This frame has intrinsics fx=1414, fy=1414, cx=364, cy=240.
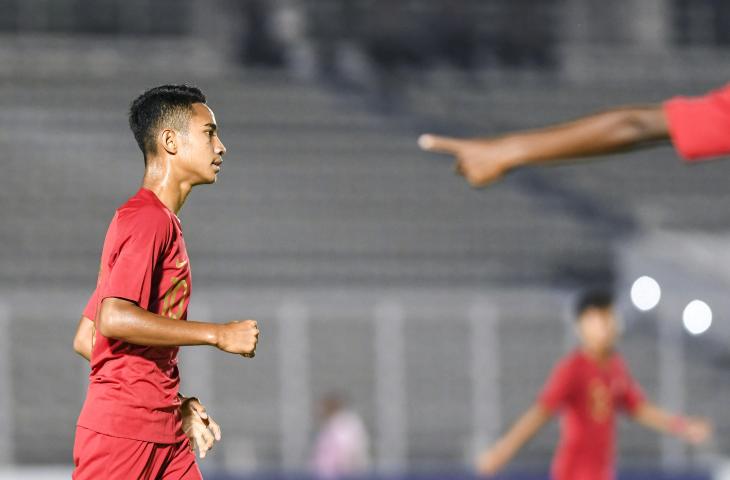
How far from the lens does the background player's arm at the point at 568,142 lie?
2.52m

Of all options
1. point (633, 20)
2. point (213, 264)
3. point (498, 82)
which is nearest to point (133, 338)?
point (213, 264)

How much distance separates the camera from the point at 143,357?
3646mm

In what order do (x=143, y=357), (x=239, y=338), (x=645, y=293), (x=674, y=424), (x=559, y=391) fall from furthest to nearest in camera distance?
1. (x=645, y=293)
2. (x=674, y=424)
3. (x=559, y=391)
4. (x=143, y=357)
5. (x=239, y=338)

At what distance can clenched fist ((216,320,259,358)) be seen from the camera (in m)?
3.26

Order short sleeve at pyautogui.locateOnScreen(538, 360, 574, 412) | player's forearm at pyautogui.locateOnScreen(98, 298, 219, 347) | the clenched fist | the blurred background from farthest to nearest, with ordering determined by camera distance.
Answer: the blurred background < short sleeve at pyautogui.locateOnScreen(538, 360, 574, 412) < player's forearm at pyautogui.locateOnScreen(98, 298, 219, 347) < the clenched fist

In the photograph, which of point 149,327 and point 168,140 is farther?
point 168,140

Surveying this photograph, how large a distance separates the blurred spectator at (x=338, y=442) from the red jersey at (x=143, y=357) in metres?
7.51

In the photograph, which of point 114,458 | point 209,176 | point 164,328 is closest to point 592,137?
point 164,328

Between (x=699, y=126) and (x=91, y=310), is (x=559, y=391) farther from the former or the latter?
(x=699, y=126)

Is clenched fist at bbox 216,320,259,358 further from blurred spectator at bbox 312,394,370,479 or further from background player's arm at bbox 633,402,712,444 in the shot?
blurred spectator at bbox 312,394,370,479

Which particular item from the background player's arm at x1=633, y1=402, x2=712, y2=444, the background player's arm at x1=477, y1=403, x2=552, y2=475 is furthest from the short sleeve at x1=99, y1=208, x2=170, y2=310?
the background player's arm at x1=633, y1=402, x2=712, y2=444

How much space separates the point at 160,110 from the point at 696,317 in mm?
10362

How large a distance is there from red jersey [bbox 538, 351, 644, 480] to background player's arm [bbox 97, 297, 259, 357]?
381cm

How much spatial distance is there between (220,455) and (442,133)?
508 centimetres
